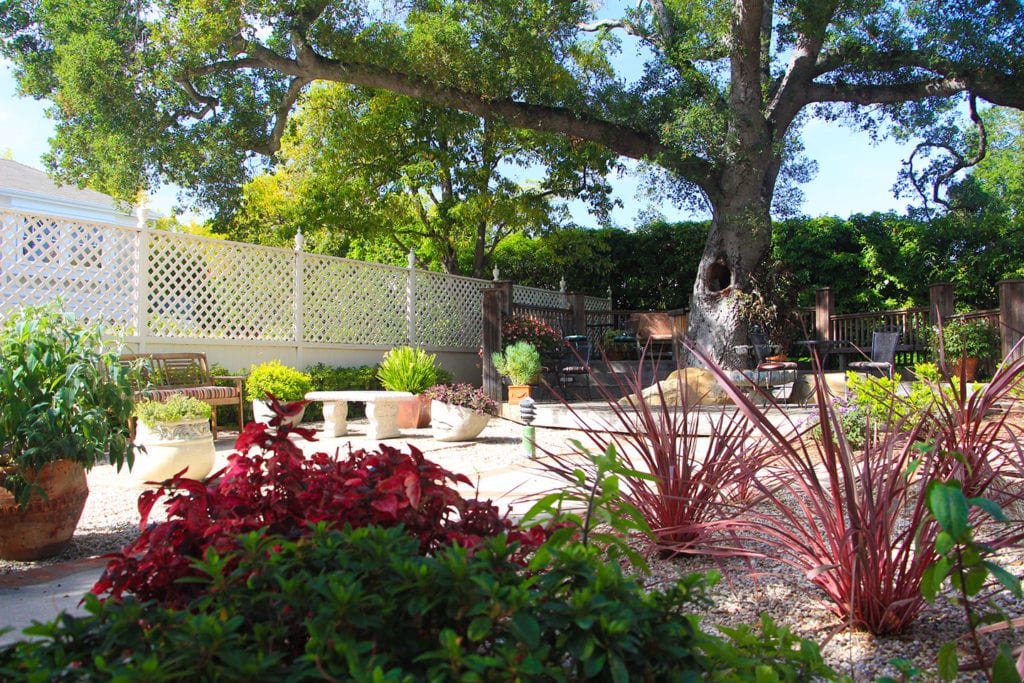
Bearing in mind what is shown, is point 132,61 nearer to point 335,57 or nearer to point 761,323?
point 335,57

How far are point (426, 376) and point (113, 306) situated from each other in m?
3.50

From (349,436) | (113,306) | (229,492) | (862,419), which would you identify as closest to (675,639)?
(229,492)

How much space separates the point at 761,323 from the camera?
31.9ft

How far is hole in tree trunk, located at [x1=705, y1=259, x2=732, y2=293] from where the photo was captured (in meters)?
10.2

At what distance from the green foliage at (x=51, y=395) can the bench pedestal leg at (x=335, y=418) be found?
4.47 meters

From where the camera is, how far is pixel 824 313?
1095 centimetres

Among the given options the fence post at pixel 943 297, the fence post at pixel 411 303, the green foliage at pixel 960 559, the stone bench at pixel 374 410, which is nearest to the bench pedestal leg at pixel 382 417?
the stone bench at pixel 374 410

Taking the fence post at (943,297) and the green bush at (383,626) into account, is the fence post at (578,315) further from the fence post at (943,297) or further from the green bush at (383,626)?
the green bush at (383,626)

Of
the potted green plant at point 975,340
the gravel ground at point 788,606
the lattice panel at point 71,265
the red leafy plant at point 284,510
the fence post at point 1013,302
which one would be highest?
the lattice panel at point 71,265

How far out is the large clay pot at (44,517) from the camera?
9.21 feet

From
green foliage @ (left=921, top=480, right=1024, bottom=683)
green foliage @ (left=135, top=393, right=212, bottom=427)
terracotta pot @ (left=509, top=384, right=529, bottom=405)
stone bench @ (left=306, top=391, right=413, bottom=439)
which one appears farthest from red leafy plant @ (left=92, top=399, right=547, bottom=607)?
terracotta pot @ (left=509, top=384, right=529, bottom=405)

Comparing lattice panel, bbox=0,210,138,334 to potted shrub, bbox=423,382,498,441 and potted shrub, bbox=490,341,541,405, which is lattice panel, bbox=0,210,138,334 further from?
potted shrub, bbox=490,341,541,405

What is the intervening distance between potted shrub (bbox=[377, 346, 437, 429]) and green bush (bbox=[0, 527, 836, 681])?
659cm

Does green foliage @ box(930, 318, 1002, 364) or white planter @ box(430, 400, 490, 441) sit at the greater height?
green foliage @ box(930, 318, 1002, 364)
